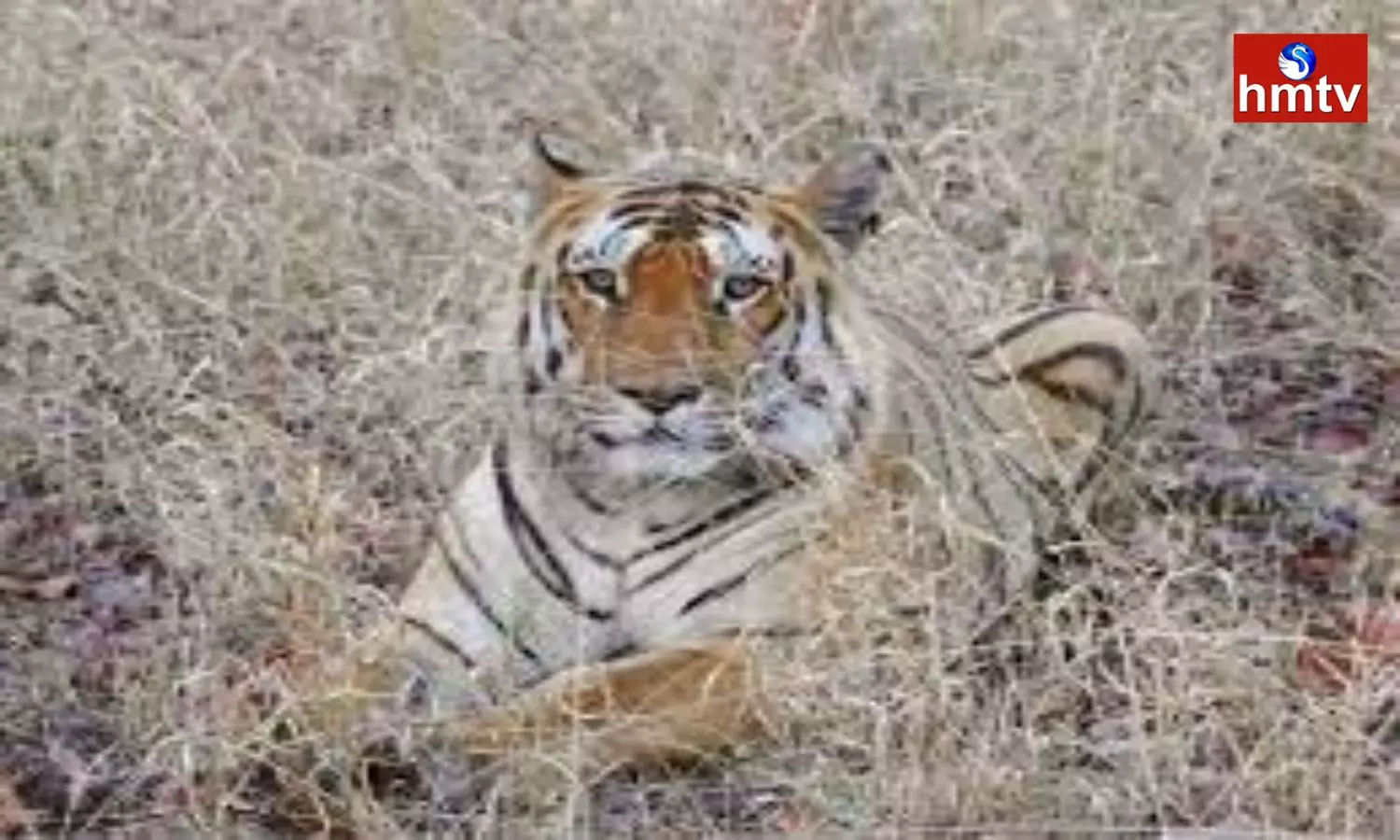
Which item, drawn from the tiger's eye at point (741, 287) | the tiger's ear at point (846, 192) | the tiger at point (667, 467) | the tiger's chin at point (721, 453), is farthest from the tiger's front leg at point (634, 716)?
the tiger's ear at point (846, 192)

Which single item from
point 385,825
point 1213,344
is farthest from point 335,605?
point 1213,344

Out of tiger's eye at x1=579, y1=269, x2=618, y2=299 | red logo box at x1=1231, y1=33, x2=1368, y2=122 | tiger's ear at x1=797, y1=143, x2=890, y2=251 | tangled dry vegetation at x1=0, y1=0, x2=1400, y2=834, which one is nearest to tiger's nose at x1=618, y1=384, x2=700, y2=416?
tiger's eye at x1=579, y1=269, x2=618, y2=299

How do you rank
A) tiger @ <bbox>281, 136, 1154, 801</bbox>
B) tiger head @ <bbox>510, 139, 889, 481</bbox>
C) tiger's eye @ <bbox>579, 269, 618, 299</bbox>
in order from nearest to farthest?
tiger @ <bbox>281, 136, 1154, 801</bbox>
tiger head @ <bbox>510, 139, 889, 481</bbox>
tiger's eye @ <bbox>579, 269, 618, 299</bbox>

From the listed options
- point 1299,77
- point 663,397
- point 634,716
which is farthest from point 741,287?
point 1299,77

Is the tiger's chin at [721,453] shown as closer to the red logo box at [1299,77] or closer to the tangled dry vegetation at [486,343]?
the tangled dry vegetation at [486,343]

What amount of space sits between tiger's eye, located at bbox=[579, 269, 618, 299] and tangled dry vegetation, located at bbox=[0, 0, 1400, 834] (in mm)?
488

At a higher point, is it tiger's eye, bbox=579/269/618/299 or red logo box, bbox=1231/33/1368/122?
red logo box, bbox=1231/33/1368/122

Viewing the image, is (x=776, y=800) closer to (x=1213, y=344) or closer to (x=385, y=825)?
(x=385, y=825)

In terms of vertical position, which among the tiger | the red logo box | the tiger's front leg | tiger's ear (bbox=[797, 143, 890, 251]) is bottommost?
the tiger's front leg

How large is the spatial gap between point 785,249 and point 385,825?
109 cm

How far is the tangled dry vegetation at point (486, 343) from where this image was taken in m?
4.14

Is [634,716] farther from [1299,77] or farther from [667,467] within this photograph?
[1299,77]

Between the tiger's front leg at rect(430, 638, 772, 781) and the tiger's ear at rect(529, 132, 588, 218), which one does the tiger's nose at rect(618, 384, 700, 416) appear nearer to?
the tiger's front leg at rect(430, 638, 772, 781)

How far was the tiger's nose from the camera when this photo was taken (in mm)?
4512
